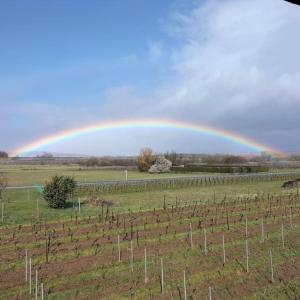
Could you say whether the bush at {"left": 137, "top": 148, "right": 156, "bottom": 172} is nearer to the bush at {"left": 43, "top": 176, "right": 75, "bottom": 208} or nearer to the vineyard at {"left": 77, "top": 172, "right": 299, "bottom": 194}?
the vineyard at {"left": 77, "top": 172, "right": 299, "bottom": 194}

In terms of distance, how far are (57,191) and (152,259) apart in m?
17.1

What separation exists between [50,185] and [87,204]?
305 cm

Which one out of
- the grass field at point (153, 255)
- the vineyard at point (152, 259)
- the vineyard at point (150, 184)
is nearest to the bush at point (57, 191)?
the grass field at point (153, 255)

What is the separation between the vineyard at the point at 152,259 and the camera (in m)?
11.0

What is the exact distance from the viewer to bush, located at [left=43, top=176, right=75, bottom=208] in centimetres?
2950

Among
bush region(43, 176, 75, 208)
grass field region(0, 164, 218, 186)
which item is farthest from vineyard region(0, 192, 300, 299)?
grass field region(0, 164, 218, 186)

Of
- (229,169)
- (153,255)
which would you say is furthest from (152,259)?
(229,169)

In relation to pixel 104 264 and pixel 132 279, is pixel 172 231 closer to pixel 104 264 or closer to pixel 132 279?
pixel 104 264

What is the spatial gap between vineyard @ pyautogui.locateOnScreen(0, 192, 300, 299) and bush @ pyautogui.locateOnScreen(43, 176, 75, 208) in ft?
22.4

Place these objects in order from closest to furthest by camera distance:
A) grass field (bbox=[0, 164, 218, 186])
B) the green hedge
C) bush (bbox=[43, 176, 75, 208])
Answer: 1. bush (bbox=[43, 176, 75, 208])
2. grass field (bbox=[0, 164, 218, 186])
3. the green hedge

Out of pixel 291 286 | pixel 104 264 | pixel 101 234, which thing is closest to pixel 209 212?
pixel 101 234

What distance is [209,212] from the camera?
24781 mm

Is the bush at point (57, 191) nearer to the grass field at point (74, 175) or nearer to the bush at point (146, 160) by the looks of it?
the grass field at point (74, 175)

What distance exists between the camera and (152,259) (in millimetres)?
13977
